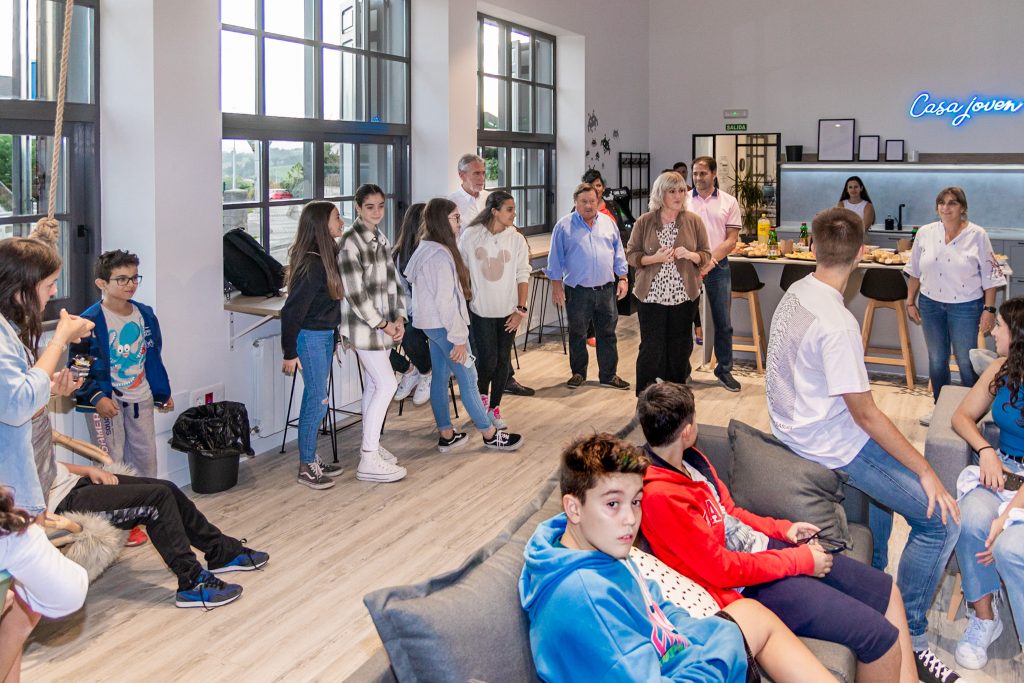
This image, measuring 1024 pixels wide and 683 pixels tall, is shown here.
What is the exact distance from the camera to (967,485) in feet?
12.3

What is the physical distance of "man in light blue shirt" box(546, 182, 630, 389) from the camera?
7531 mm

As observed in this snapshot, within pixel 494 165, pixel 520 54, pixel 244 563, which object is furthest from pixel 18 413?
pixel 520 54

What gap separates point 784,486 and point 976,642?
3.14 ft

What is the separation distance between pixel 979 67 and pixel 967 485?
28.8 ft

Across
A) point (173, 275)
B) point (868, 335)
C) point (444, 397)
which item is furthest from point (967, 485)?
point (868, 335)

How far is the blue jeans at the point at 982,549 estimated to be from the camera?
135 inches

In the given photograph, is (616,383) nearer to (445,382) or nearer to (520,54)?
(445,382)

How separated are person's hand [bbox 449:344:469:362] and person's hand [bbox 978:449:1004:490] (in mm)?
2982

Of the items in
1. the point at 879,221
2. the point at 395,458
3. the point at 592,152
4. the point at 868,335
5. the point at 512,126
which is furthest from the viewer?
the point at 879,221

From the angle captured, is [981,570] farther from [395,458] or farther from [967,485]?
[395,458]

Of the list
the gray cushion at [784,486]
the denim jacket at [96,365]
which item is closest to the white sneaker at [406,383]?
the denim jacket at [96,365]

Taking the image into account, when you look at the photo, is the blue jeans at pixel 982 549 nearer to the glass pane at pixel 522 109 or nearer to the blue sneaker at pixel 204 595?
the blue sneaker at pixel 204 595

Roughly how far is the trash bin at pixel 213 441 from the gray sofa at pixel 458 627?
315 centimetres

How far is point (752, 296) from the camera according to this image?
27.1 ft
